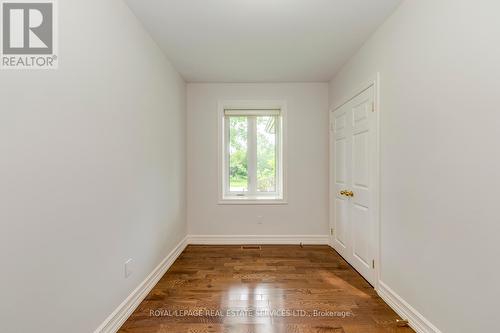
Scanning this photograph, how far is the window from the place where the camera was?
4.12m

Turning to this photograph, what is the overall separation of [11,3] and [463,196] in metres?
2.56

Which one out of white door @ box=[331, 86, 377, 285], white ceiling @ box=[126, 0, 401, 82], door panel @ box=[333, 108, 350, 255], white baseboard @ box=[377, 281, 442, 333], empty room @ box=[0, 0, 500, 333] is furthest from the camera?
door panel @ box=[333, 108, 350, 255]

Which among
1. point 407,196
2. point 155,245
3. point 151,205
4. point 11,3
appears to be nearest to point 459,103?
point 407,196

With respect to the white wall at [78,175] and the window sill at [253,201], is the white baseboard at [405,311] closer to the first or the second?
the window sill at [253,201]

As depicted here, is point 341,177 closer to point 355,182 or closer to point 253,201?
point 355,182

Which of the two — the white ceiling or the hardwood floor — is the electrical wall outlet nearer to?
the hardwood floor

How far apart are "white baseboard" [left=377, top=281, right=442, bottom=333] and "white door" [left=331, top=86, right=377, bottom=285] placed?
0.21 metres

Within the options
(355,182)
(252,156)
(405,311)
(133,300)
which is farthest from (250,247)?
(405,311)

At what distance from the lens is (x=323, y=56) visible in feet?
9.88

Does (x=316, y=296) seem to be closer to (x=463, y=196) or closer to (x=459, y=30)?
(x=463, y=196)

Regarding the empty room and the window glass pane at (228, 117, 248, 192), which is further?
the window glass pane at (228, 117, 248, 192)

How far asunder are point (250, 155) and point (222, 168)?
1.71 ft

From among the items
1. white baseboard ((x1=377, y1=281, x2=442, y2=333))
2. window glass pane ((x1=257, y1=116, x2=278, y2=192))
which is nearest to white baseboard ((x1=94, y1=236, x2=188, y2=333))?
window glass pane ((x1=257, y1=116, x2=278, y2=192))

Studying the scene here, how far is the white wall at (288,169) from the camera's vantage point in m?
3.91
